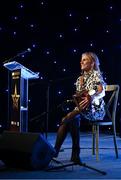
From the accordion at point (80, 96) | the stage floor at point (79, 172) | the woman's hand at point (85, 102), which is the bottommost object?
the stage floor at point (79, 172)

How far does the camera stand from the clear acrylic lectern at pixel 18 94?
495 centimetres

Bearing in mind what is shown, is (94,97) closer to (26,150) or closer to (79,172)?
(79,172)

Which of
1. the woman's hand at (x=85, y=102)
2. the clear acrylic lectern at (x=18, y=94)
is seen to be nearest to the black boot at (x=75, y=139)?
the woman's hand at (x=85, y=102)

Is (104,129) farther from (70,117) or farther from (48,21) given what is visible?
(70,117)

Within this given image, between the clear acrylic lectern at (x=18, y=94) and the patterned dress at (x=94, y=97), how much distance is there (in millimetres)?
699

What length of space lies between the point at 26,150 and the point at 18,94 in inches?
53.2

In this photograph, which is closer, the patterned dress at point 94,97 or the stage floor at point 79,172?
the stage floor at point 79,172

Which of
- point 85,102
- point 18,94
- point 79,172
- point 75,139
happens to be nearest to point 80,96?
point 85,102

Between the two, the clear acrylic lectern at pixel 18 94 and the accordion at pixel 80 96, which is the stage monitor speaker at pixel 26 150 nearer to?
the accordion at pixel 80 96

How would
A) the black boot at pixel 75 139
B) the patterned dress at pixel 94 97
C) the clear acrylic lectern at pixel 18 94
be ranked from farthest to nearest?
the clear acrylic lectern at pixel 18 94
the patterned dress at pixel 94 97
the black boot at pixel 75 139

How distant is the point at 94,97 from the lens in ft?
14.8

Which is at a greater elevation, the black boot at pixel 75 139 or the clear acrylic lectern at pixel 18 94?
the clear acrylic lectern at pixel 18 94

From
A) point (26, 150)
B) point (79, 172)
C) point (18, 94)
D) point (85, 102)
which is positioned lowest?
point (79, 172)

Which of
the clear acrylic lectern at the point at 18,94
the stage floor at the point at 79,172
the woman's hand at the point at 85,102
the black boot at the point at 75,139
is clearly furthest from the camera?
the clear acrylic lectern at the point at 18,94
